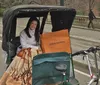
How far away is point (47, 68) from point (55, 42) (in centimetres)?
121

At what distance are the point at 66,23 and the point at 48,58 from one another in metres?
2.08

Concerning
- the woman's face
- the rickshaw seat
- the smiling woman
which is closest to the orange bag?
the smiling woman

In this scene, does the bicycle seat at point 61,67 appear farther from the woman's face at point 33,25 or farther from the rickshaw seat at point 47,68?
the woman's face at point 33,25

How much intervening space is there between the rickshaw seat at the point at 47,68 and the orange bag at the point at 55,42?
947 millimetres

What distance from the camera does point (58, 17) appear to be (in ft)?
22.5

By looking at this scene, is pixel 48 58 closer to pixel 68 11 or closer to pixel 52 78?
pixel 52 78

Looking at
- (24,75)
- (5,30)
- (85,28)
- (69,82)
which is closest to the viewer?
(69,82)

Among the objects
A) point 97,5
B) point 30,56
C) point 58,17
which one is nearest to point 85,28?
point 97,5

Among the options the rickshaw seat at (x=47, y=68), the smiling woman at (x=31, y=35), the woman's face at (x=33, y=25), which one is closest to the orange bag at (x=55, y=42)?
the smiling woman at (x=31, y=35)

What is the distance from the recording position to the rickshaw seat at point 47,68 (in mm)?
4715

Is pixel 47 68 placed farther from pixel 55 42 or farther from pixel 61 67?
pixel 55 42

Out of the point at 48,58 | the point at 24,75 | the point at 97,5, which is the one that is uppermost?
the point at 48,58

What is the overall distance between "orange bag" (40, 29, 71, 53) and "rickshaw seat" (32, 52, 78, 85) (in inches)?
37.3

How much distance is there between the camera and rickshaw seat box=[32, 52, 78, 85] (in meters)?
4.71
